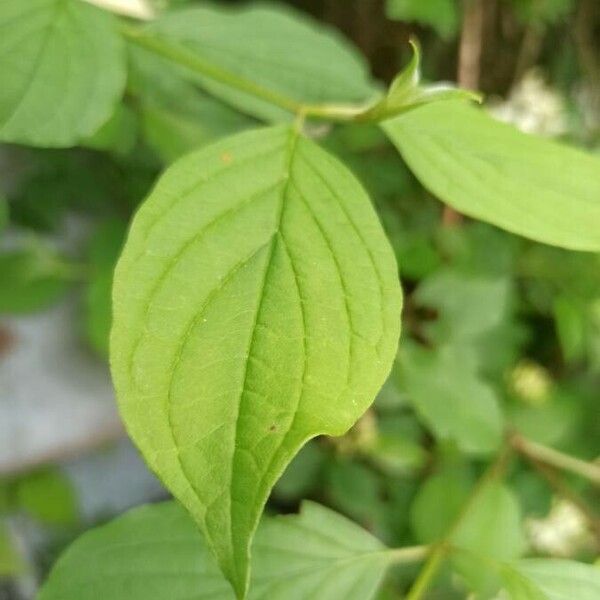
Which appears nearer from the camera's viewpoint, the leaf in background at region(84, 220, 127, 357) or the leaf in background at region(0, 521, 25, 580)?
the leaf in background at region(84, 220, 127, 357)

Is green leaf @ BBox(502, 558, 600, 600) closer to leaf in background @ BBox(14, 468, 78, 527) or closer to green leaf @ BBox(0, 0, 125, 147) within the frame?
green leaf @ BBox(0, 0, 125, 147)

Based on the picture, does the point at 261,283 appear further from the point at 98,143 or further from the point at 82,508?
the point at 82,508

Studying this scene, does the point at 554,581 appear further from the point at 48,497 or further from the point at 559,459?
the point at 48,497

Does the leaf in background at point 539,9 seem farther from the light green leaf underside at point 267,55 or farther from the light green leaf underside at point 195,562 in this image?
the light green leaf underside at point 195,562

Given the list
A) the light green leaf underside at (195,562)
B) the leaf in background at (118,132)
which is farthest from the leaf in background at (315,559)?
the leaf in background at (118,132)

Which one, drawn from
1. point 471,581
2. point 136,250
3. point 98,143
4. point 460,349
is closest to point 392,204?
point 460,349

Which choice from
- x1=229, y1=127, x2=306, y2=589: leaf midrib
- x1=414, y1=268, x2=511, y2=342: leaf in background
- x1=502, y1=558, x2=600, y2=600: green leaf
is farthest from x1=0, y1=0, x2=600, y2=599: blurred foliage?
x1=229, y1=127, x2=306, y2=589: leaf midrib
